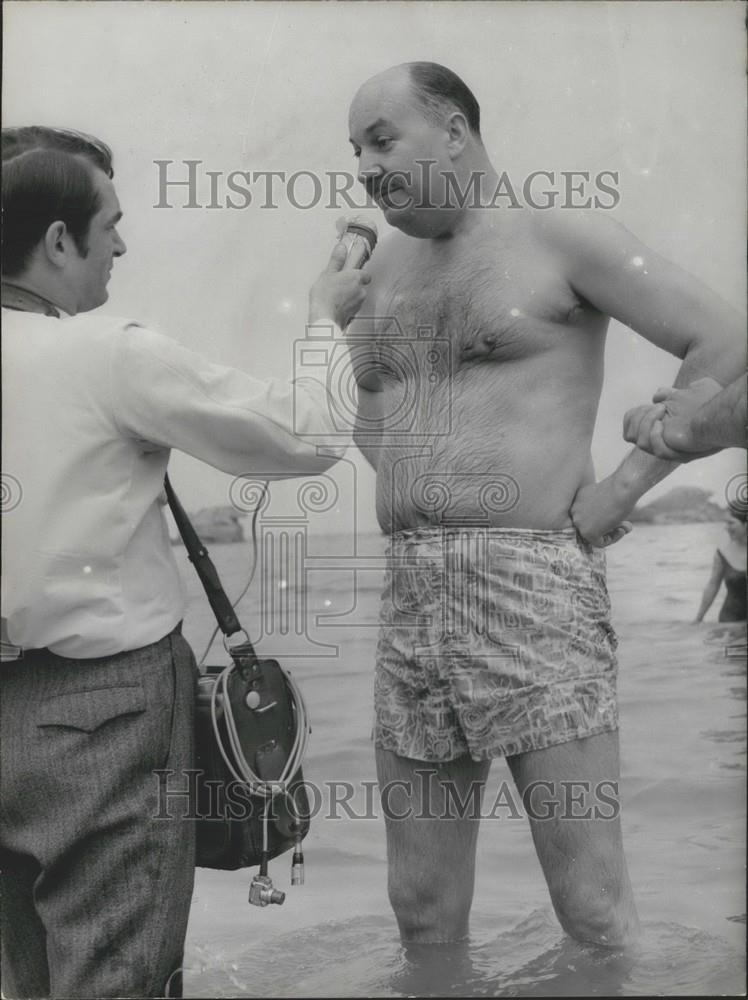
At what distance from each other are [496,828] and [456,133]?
133 centimetres

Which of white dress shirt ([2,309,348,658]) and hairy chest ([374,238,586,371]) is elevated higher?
hairy chest ([374,238,586,371])

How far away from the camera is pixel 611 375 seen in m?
2.39

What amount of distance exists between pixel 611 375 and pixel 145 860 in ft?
4.31

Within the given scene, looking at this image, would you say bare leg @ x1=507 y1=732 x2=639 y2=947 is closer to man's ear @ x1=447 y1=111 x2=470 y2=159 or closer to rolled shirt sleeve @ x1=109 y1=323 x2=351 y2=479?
rolled shirt sleeve @ x1=109 y1=323 x2=351 y2=479


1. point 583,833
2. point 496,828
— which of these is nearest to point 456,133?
point 583,833

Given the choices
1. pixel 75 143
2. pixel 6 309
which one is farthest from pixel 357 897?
pixel 75 143

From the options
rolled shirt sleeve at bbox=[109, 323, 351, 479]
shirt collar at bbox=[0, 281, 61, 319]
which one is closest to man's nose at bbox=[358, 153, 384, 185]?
rolled shirt sleeve at bbox=[109, 323, 351, 479]

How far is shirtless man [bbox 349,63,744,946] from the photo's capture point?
1.90 meters

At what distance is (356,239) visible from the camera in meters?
1.87

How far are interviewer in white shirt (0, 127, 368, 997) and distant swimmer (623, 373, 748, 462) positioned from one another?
521 mm

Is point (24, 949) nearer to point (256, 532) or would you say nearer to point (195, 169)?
point (256, 532)

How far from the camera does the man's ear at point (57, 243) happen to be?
1.64m

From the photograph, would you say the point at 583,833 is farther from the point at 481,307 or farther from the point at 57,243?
the point at 57,243

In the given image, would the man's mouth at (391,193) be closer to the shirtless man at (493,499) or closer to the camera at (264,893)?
the shirtless man at (493,499)
